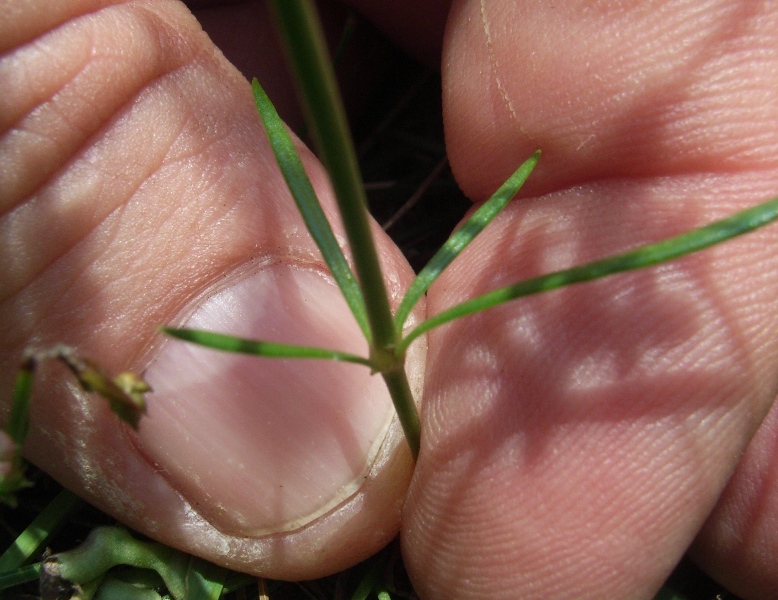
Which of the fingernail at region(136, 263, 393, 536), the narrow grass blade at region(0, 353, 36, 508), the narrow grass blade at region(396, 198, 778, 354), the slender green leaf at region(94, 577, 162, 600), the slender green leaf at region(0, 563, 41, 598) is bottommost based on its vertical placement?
the slender green leaf at region(94, 577, 162, 600)

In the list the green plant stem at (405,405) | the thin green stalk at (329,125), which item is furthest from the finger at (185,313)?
the thin green stalk at (329,125)

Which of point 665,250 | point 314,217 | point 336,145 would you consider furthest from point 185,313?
point 665,250

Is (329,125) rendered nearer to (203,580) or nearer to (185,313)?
(185,313)

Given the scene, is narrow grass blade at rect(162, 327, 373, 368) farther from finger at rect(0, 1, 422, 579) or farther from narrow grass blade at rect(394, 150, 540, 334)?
finger at rect(0, 1, 422, 579)

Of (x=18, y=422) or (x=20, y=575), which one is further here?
(x=20, y=575)

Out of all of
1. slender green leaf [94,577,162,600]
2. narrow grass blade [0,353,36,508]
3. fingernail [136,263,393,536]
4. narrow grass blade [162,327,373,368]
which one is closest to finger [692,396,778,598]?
fingernail [136,263,393,536]

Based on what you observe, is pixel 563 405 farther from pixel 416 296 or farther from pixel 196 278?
pixel 196 278

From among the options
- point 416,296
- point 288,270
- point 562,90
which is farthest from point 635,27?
point 288,270

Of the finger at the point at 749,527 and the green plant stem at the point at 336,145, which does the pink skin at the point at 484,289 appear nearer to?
the finger at the point at 749,527
